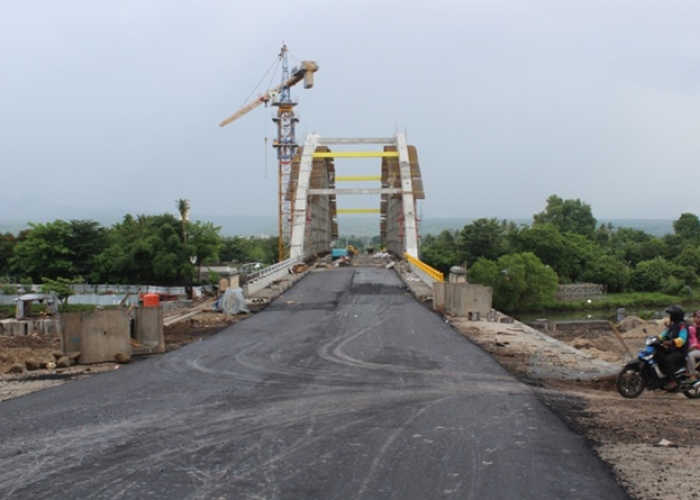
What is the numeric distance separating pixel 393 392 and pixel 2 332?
99.4 ft

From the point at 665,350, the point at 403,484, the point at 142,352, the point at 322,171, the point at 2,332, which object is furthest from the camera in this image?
the point at 322,171

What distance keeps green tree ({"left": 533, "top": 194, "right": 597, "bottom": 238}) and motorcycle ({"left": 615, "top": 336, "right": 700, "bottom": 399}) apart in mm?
126493

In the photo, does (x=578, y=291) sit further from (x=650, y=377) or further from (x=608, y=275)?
(x=650, y=377)

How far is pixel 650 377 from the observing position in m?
9.45

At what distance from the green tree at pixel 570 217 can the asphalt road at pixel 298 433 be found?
12609 cm

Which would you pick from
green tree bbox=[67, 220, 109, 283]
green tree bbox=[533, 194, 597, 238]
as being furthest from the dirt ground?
Answer: green tree bbox=[533, 194, 597, 238]

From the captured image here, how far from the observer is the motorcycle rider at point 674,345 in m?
9.22

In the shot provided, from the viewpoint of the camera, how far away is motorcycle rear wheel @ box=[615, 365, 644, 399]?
30.9 feet

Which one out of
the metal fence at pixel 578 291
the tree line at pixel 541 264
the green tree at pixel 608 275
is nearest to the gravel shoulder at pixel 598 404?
the tree line at pixel 541 264

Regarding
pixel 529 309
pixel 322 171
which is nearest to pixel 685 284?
pixel 529 309

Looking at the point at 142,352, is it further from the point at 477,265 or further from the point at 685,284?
the point at 685,284

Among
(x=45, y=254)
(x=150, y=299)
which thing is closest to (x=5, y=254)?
(x=45, y=254)

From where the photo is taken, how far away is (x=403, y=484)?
568cm

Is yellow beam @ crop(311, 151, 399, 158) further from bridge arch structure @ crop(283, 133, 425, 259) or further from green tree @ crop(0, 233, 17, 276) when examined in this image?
green tree @ crop(0, 233, 17, 276)
